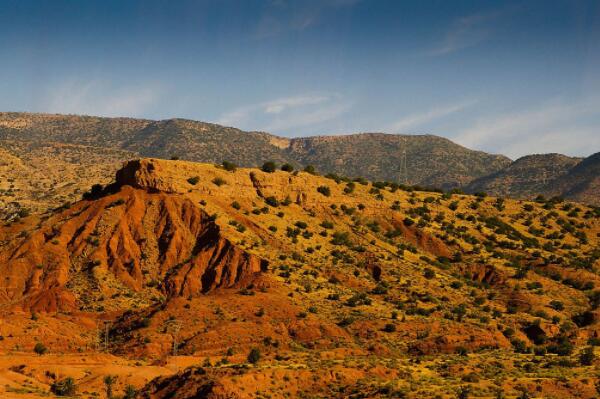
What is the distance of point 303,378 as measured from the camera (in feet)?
141

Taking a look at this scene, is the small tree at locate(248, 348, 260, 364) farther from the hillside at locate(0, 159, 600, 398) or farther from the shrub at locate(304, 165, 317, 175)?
Answer: the shrub at locate(304, 165, 317, 175)

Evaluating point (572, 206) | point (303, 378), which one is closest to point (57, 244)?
point (303, 378)

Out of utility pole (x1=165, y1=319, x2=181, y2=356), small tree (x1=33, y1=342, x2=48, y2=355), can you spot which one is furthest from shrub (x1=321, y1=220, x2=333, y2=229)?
small tree (x1=33, y1=342, x2=48, y2=355)

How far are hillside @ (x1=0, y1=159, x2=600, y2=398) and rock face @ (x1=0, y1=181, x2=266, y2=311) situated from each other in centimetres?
17

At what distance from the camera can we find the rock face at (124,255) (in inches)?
2552

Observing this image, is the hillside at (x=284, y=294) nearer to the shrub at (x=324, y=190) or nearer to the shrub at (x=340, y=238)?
the shrub at (x=340, y=238)

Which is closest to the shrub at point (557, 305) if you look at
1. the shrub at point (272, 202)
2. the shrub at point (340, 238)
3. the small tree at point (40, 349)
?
the shrub at point (340, 238)

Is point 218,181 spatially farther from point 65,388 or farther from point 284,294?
point 65,388

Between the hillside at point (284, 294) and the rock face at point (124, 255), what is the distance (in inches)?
6.8

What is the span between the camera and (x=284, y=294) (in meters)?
63.0

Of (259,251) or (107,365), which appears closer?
(107,365)

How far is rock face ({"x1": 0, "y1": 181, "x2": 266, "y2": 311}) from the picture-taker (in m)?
64.8

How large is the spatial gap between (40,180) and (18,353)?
119 meters

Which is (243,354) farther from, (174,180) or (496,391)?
(174,180)
